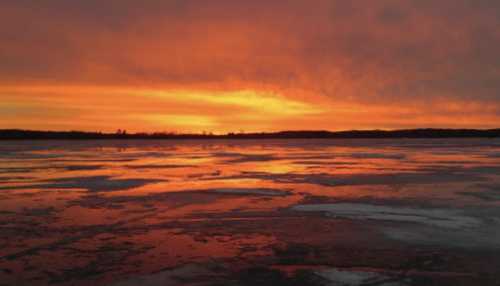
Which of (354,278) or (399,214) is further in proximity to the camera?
(399,214)

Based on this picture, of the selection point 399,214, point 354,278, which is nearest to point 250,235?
point 354,278

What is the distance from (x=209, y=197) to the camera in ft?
35.8

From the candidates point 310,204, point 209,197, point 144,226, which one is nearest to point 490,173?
point 310,204

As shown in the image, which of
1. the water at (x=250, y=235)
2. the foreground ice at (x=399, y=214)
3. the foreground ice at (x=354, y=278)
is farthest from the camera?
the foreground ice at (x=399, y=214)

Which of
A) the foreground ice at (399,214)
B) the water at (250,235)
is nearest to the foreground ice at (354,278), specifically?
the water at (250,235)

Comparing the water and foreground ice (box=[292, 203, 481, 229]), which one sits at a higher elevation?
foreground ice (box=[292, 203, 481, 229])

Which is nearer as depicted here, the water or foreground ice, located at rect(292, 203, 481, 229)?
the water

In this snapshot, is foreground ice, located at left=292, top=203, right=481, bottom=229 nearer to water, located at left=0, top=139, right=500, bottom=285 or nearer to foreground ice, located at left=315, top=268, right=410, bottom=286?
water, located at left=0, top=139, right=500, bottom=285

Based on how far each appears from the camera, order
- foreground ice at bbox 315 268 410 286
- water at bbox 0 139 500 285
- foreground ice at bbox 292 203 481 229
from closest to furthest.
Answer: foreground ice at bbox 315 268 410 286 < water at bbox 0 139 500 285 < foreground ice at bbox 292 203 481 229

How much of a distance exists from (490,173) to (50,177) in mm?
14860

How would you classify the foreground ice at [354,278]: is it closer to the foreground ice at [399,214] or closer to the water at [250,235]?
the water at [250,235]

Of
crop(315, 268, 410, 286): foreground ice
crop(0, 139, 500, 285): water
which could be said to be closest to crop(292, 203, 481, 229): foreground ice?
crop(0, 139, 500, 285): water

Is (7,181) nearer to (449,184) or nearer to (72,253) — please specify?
(72,253)

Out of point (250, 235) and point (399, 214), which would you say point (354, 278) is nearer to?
point (250, 235)
